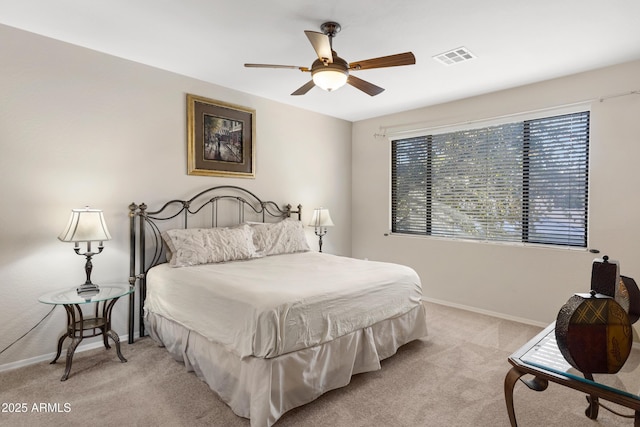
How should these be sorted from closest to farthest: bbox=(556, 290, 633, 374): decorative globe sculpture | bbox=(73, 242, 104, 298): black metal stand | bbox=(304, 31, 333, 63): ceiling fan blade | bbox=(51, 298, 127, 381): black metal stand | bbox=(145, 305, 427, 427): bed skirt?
bbox=(556, 290, 633, 374): decorative globe sculpture → bbox=(145, 305, 427, 427): bed skirt → bbox=(304, 31, 333, 63): ceiling fan blade → bbox=(51, 298, 127, 381): black metal stand → bbox=(73, 242, 104, 298): black metal stand

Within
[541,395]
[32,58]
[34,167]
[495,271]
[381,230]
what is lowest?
[541,395]

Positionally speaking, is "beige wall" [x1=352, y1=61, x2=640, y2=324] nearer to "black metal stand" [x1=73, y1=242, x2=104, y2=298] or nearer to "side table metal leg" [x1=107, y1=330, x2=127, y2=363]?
"side table metal leg" [x1=107, y1=330, x2=127, y2=363]

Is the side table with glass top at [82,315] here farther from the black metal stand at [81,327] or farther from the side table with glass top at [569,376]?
the side table with glass top at [569,376]

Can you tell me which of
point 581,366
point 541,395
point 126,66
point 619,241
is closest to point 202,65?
point 126,66

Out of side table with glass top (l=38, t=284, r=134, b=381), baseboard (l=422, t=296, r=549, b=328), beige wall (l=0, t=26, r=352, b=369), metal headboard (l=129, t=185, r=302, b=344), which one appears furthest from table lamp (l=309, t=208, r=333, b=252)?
side table with glass top (l=38, t=284, r=134, b=381)

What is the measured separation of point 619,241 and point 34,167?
5.16m

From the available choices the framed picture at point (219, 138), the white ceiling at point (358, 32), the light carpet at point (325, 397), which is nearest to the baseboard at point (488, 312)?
the light carpet at point (325, 397)

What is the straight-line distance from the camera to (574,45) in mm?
2822

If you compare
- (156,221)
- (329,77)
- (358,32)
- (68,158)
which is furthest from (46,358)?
(358,32)

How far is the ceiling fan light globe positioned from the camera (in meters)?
2.40

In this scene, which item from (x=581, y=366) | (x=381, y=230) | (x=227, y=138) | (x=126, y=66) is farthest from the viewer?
(x=381, y=230)

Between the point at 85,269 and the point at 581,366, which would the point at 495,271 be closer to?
the point at 581,366

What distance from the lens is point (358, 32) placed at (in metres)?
2.64

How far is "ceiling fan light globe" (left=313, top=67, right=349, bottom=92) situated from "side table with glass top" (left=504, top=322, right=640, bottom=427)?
6.67ft
